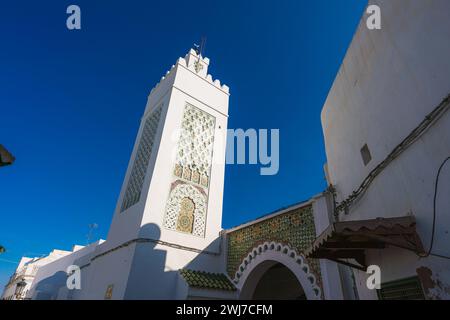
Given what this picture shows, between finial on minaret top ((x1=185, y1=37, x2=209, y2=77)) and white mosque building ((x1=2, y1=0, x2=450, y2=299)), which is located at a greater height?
finial on minaret top ((x1=185, y1=37, x2=209, y2=77))

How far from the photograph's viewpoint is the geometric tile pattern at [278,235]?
4672 millimetres

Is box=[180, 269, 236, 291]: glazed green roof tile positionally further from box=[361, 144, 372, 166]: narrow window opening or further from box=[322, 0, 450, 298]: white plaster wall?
box=[361, 144, 372, 166]: narrow window opening

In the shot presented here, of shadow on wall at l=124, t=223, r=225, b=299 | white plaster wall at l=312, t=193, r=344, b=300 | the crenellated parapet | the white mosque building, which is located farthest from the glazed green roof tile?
the crenellated parapet

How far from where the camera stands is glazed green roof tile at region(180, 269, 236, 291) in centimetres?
538

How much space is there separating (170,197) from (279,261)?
2.79m

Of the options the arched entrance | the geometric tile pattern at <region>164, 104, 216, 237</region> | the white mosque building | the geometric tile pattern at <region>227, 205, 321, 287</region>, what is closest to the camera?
the white mosque building

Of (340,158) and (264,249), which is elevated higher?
(340,158)

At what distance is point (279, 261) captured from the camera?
5.03 metres

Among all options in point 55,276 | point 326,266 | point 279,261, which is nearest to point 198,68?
point 279,261

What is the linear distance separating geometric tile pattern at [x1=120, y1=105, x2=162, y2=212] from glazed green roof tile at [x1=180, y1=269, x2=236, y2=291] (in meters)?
2.05
